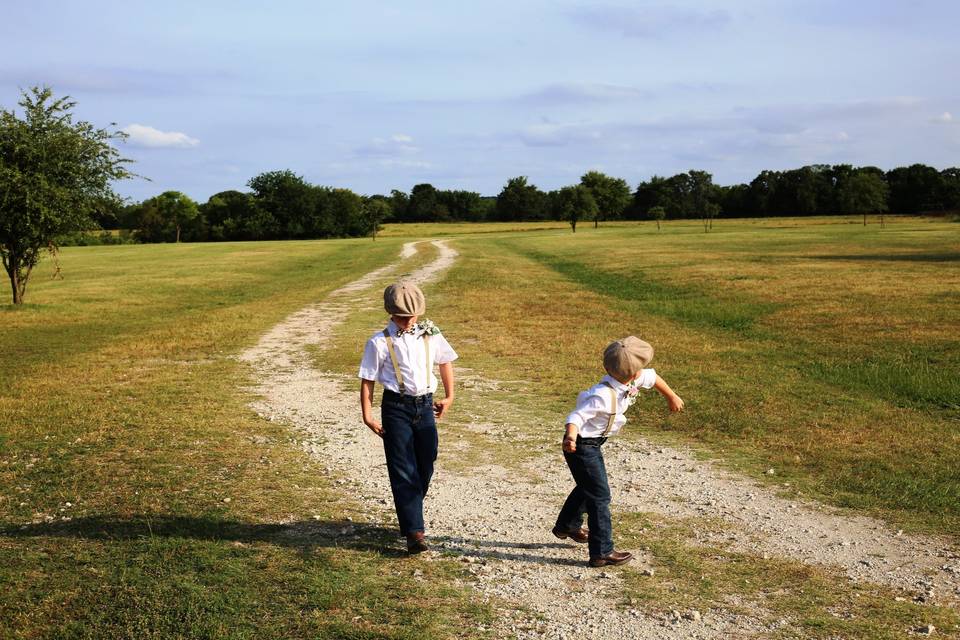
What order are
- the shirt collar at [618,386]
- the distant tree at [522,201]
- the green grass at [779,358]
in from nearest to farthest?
1. the shirt collar at [618,386]
2. the green grass at [779,358]
3. the distant tree at [522,201]

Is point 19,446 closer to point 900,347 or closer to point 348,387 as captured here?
point 348,387

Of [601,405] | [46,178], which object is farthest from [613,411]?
[46,178]

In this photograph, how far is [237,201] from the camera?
388 ft

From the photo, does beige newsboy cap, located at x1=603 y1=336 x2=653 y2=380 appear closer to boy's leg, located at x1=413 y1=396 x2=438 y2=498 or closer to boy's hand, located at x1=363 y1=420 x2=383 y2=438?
boy's leg, located at x1=413 y1=396 x2=438 y2=498

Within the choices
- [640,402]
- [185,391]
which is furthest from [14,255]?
[640,402]

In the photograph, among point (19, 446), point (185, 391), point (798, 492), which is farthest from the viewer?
point (185, 391)

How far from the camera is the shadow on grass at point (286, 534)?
5.83 metres

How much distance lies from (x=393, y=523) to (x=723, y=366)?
851 centimetres

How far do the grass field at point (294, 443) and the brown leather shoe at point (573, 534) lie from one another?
88 cm

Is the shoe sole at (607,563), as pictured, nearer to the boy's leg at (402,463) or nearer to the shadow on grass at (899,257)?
the boy's leg at (402,463)

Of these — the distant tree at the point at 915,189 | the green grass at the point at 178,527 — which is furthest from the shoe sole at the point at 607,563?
the distant tree at the point at 915,189

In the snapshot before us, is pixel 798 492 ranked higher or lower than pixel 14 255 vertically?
lower

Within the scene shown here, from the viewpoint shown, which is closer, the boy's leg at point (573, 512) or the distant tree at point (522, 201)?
the boy's leg at point (573, 512)

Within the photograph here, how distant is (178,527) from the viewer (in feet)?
20.6
